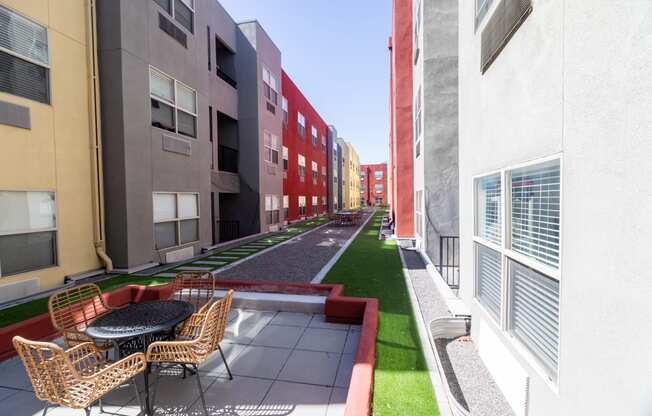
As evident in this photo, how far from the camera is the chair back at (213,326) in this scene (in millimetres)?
3188

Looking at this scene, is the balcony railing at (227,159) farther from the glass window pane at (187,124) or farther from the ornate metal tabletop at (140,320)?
the ornate metal tabletop at (140,320)

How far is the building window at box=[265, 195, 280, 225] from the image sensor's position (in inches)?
767

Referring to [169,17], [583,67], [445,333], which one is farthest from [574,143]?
[169,17]

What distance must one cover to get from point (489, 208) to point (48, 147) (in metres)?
9.02

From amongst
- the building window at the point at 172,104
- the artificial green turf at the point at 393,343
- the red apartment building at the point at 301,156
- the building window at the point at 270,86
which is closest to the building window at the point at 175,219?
the building window at the point at 172,104

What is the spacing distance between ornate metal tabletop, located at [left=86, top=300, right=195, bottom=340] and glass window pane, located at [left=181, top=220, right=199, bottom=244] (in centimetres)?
752

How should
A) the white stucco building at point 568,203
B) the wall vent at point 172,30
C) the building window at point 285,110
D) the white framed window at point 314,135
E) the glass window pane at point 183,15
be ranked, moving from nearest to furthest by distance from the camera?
the white stucco building at point 568,203 → the wall vent at point 172,30 → the glass window pane at point 183,15 → the building window at point 285,110 → the white framed window at point 314,135

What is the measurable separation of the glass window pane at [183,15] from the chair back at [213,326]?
1130 cm

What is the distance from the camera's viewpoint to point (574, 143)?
7.13 feet

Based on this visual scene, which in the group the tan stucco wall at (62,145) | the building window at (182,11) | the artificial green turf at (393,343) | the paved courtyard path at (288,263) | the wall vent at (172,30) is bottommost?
the paved courtyard path at (288,263)

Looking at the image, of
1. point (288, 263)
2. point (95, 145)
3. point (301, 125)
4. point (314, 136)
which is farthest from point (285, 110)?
point (95, 145)

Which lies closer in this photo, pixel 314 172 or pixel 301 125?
pixel 301 125

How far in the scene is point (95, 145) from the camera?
27.2 ft

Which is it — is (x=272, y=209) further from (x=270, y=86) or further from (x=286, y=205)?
(x=270, y=86)
